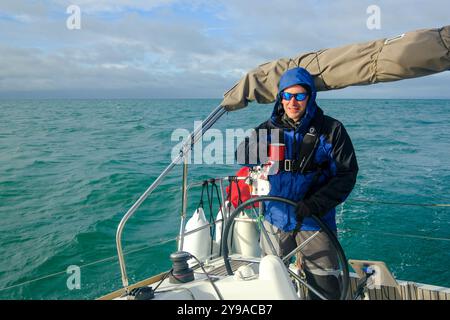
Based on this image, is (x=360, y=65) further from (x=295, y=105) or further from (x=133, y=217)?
(x=133, y=217)

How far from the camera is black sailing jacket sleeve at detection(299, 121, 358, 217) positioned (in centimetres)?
202

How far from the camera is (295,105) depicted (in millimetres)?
2160

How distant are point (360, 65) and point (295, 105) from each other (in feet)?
1.56

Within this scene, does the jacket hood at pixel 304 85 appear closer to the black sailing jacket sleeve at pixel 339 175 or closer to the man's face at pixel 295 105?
the man's face at pixel 295 105

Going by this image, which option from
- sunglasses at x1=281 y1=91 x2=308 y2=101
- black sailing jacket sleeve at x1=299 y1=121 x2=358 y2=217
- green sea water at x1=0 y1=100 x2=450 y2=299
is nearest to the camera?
black sailing jacket sleeve at x1=299 y1=121 x2=358 y2=217

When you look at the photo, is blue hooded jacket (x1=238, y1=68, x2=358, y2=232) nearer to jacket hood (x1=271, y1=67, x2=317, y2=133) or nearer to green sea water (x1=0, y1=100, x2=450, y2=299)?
jacket hood (x1=271, y1=67, x2=317, y2=133)

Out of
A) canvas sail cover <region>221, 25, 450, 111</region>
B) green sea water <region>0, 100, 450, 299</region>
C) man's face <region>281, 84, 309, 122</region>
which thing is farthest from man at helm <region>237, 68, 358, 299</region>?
green sea water <region>0, 100, 450, 299</region>

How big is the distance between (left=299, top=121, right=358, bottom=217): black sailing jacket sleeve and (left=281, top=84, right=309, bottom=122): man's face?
0.23 metres

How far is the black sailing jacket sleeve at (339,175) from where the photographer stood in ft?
6.63

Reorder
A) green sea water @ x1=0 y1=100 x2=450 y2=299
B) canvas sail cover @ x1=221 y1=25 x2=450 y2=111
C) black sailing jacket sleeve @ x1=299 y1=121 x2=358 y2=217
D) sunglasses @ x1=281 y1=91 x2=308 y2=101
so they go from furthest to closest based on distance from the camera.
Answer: green sea water @ x1=0 y1=100 x2=450 y2=299, sunglasses @ x1=281 y1=91 x2=308 y2=101, black sailing jacket sleeve @ x1=299 y1=121 x2=358 y2=217, canvas sail cover @ x1=221 y1=25 x2=450 y2=111

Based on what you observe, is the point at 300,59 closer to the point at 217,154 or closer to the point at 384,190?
the point at 384,190

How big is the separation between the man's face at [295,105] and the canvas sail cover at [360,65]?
36 cm

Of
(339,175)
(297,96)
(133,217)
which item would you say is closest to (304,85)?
(297,96)
